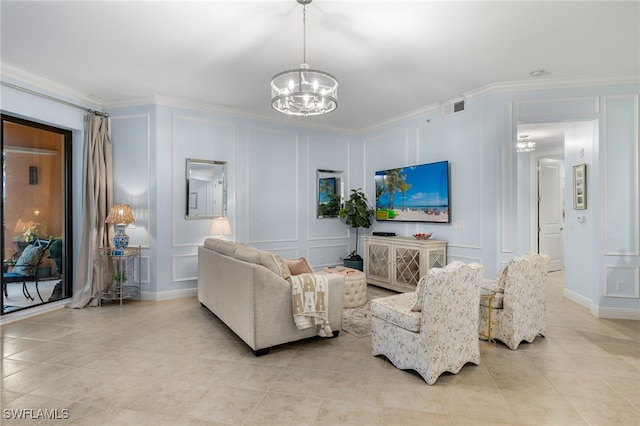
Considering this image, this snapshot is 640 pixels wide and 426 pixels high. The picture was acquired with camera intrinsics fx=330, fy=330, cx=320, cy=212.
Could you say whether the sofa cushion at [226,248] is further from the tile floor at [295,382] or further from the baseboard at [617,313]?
the baseboard at [617,313]

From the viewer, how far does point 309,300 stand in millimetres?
3119

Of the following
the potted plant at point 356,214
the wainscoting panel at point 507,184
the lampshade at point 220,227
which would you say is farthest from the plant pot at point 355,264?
the wainscoting panel at point 507,184

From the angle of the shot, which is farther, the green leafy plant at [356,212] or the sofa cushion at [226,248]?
the green leafy plant at [356,212]

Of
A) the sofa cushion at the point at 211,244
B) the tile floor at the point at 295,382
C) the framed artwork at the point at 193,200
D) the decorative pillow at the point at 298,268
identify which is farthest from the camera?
the framed artwork at the point at 193,200

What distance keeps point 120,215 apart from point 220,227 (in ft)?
4.41

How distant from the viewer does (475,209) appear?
15.4ft

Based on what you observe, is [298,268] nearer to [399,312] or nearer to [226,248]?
[226,248]

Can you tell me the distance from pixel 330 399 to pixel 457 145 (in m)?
4.01

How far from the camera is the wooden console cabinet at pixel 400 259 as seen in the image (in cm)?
491

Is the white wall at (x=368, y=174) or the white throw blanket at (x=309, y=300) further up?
the white wall at (x=368, y=174)

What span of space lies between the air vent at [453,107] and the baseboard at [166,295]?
189 inches

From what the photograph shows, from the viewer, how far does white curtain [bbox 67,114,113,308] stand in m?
4.62

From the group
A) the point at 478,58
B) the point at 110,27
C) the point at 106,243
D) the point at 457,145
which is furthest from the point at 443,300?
the point at 106,243

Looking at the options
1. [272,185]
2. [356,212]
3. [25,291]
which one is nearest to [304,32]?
[272,185]
